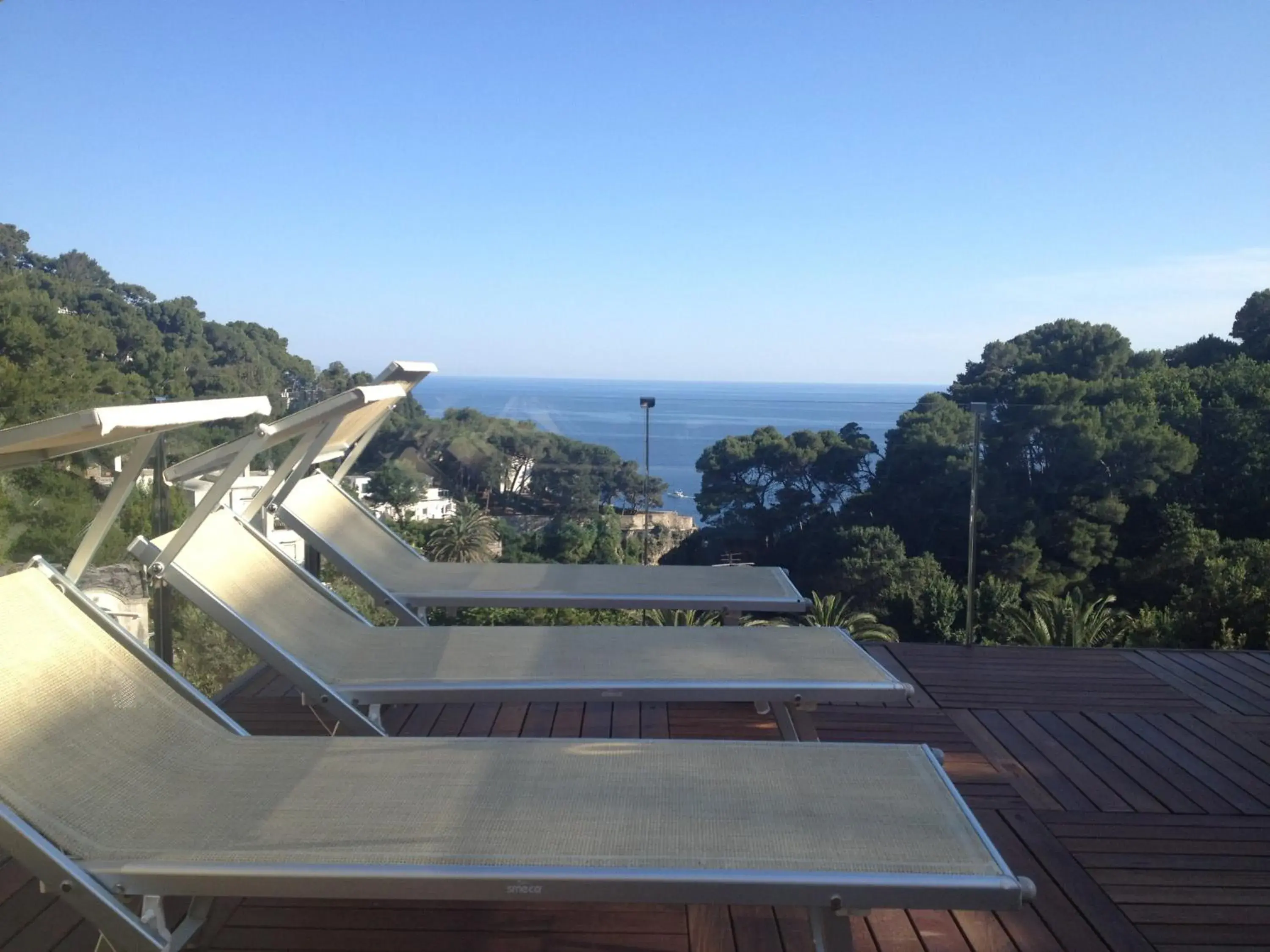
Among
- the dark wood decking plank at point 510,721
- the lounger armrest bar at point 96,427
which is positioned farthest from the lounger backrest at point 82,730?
the dark wood decking plank at point 510,721

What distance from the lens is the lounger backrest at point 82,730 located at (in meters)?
1.68

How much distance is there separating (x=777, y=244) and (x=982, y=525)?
1872 centimetres

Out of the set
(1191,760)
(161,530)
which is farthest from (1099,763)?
(161,530)

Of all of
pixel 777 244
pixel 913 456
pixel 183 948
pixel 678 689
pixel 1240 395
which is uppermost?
pixel 777 244

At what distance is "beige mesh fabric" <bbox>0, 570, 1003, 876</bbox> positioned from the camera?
1.56 metres

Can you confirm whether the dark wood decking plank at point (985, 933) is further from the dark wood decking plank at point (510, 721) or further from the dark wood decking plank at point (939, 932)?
the dark wood decking plank at point (510, 721)

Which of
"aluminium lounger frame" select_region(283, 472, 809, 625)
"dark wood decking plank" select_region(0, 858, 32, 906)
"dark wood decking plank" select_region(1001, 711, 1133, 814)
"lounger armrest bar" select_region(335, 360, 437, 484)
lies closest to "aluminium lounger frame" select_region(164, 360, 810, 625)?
"aluminium lounger frame" select_region(283, 472, 809, 625)

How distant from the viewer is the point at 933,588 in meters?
4.64

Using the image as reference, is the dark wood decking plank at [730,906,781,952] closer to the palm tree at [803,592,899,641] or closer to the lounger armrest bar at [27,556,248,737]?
the lounger armrest bar at [27,556,248,737]

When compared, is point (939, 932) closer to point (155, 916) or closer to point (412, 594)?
point (155, 916)

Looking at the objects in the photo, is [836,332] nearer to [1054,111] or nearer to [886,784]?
[1054,111]

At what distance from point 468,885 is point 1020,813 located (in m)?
1.79

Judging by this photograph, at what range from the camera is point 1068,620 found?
178 inches

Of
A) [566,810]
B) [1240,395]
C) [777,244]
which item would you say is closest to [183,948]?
[566,810]
